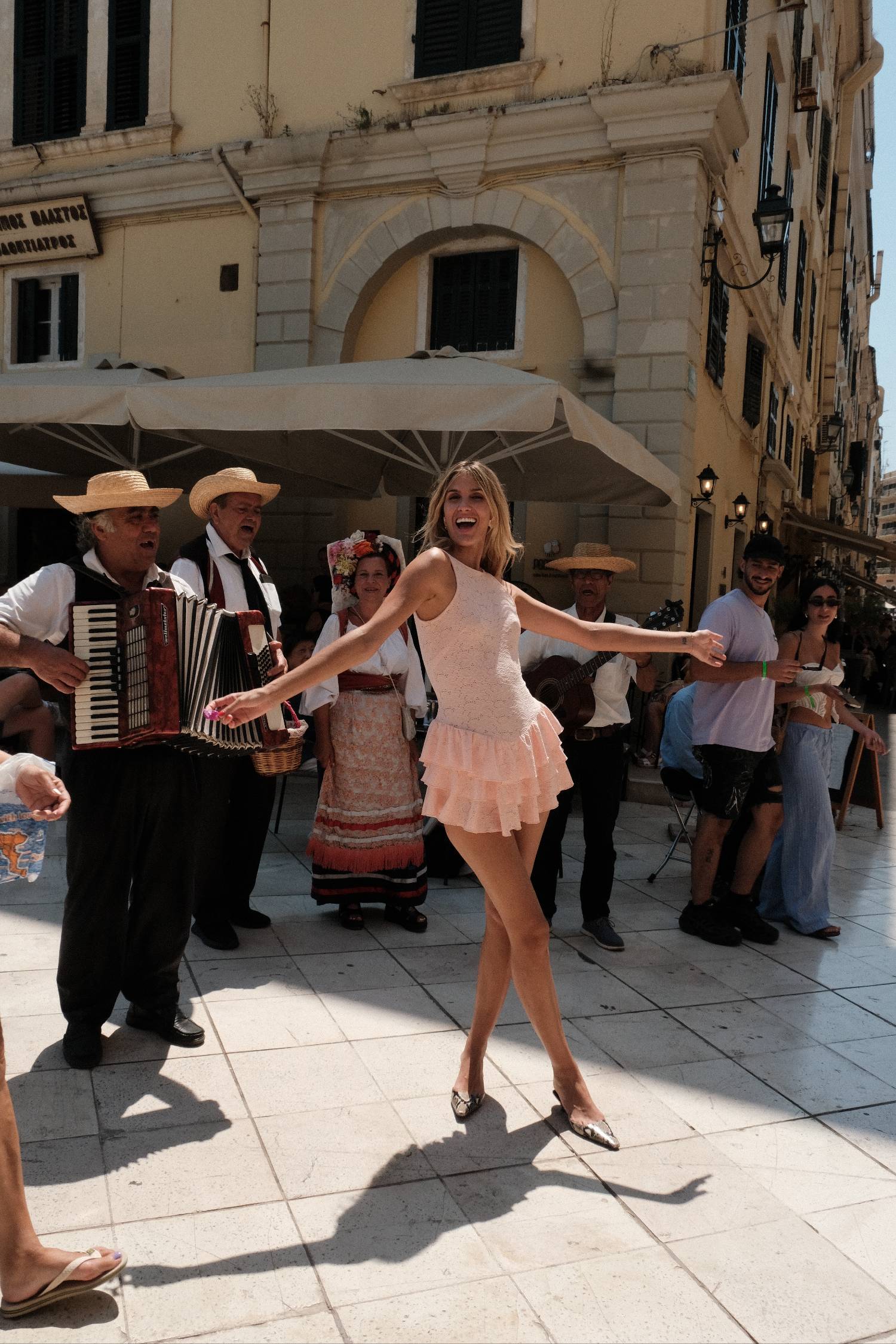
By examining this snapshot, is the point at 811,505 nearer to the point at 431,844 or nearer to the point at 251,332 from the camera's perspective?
the point at 251,332

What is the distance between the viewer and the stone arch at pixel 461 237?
1041 centimetres

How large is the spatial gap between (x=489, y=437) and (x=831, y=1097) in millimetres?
5548

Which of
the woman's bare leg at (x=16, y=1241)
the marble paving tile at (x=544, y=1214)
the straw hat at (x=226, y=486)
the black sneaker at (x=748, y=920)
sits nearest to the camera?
the woman's bare leg at (x=16, y=1241)

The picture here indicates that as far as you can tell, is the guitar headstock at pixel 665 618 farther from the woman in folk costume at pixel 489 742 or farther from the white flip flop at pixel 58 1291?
the white flip flop at pixel 58 1291

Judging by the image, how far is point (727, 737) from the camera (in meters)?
5.07

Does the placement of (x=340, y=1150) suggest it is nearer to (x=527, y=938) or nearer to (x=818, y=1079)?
(x=527, y=938)

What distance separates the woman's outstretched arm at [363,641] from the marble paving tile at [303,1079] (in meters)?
1.32

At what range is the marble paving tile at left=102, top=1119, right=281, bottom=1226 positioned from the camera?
109 inches

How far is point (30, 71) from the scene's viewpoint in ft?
44.2

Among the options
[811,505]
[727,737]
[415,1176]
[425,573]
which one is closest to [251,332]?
[727,737]

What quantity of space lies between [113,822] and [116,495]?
1092 millimetres

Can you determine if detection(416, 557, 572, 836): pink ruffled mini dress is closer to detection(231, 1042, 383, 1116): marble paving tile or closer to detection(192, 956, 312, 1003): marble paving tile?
detection(231, 1042, 383, 1116): marble paving tile

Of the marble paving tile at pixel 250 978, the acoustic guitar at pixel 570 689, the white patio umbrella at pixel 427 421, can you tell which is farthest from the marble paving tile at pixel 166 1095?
the white patio umbrella at pixel 427 421

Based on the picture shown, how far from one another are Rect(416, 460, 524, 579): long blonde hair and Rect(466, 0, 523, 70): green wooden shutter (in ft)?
30.7
